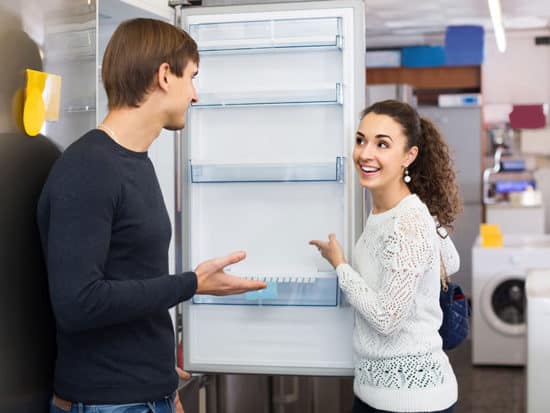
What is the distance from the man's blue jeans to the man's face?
53 centimetres

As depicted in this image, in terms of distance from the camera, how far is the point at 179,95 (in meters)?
1.56

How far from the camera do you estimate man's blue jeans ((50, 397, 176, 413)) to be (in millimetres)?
1505

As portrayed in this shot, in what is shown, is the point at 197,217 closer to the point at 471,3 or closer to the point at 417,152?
the point at 417,152

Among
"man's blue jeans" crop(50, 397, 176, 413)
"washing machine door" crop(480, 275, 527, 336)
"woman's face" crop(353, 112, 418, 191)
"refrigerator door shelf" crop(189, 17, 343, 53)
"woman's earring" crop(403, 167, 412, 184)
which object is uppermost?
"refrigerator door shelf" crop(189, 17, 343, 53)

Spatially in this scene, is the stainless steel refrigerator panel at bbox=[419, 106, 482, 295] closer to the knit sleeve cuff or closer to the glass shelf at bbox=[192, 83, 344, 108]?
the glass shelf at bbox=[192, 83, 344, 108]

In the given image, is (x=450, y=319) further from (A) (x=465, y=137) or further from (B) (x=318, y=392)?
(A) (x=465, y=137)

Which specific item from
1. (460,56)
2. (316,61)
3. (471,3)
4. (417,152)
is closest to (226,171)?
(316,61)

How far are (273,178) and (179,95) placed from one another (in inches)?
31.8

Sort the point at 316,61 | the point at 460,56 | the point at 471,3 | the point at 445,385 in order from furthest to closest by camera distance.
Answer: the point at 460,56
the point at 471,3
the point at 316,61
the point at 445,385

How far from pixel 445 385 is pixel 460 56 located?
6.70m

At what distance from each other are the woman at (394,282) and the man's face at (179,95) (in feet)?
2.00

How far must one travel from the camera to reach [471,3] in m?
7.34

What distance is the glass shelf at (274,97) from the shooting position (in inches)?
90.1

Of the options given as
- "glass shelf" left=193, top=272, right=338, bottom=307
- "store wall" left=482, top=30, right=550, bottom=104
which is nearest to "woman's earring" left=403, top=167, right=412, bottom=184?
"glass shelf" left=193, top=272, right=338, bottom=307
